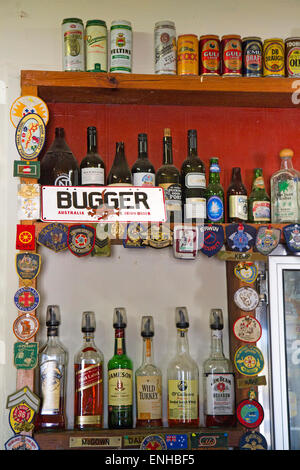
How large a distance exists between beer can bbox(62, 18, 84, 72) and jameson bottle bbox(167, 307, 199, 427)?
92 cm

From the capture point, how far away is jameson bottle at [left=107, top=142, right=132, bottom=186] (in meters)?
2.19

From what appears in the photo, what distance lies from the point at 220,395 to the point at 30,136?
41.1 inches

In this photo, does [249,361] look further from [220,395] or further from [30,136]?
[30,136]

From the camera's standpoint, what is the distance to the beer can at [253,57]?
2.20m

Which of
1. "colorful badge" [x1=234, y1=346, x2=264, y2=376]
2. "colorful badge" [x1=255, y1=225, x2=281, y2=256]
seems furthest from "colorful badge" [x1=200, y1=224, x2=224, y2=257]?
"colorful badge" [x1=234, y1=346, x2=264, y2=376]

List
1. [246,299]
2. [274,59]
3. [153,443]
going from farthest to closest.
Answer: [274,59], [246,299], [153,443]

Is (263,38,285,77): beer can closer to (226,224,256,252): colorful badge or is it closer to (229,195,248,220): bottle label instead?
(229,195,248,220): bottle label

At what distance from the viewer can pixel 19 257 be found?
2.03m

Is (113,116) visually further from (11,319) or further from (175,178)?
(11,319)

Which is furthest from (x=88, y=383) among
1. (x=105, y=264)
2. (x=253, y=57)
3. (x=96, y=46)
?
(x=253, y=57)

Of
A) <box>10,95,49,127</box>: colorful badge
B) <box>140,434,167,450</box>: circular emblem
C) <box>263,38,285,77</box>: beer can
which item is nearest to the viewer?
<box>140,434,167,450</box>: circular emblem

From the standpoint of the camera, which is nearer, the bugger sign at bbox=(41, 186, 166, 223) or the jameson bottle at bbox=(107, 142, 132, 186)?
the bugger sign at bbox=(41, 186, 166, 223)

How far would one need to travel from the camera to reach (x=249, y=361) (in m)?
2.08

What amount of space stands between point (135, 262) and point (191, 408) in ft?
1.74
